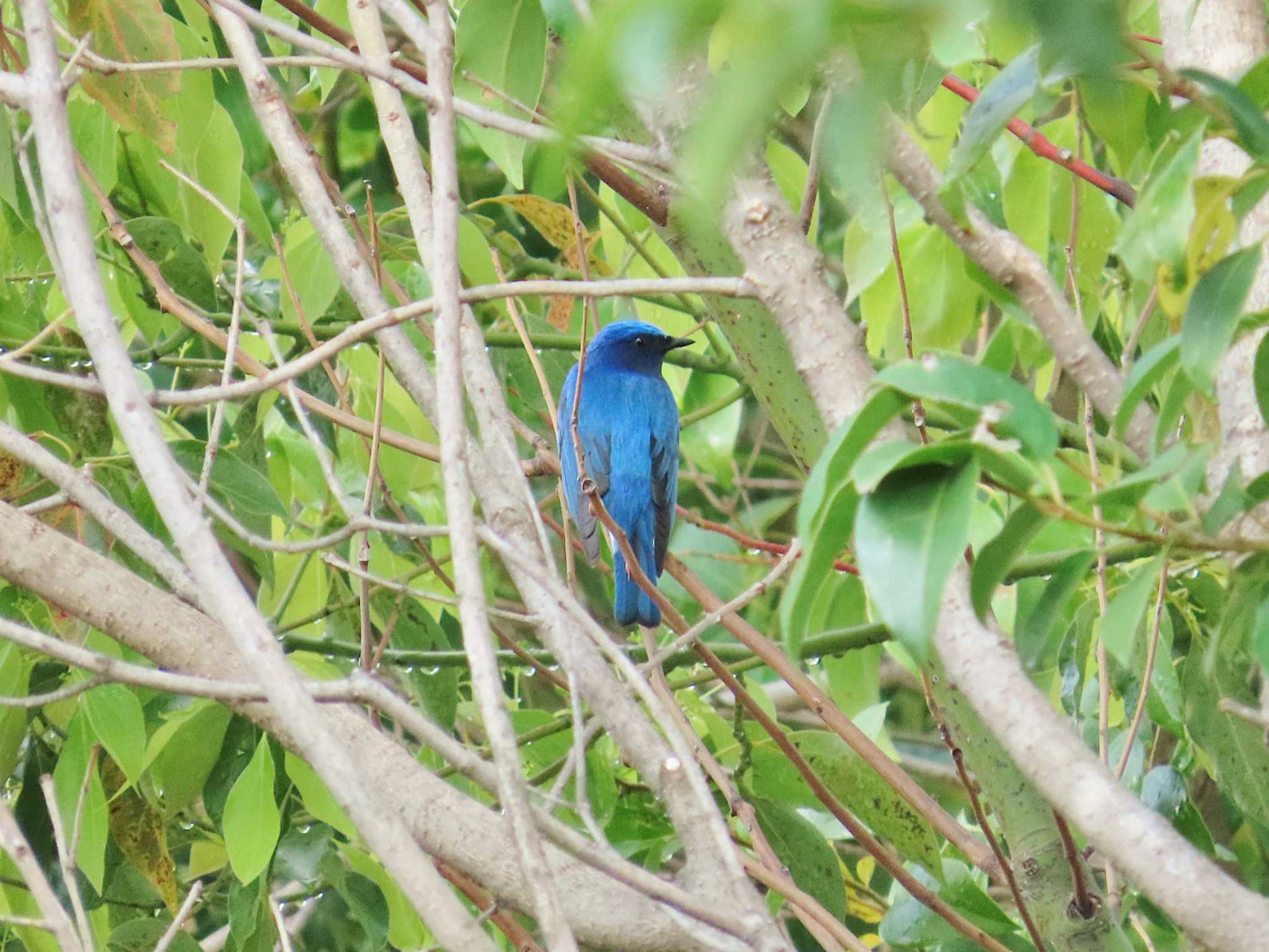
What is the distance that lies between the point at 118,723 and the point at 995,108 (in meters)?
1.78

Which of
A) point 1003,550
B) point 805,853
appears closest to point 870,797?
point 805,853

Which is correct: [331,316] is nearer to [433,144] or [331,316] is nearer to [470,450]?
[470,450]

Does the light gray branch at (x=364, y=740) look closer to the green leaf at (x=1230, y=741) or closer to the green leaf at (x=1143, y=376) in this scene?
the green leaf at (x=1143, y=376)

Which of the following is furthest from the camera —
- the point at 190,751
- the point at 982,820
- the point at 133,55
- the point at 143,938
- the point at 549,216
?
the point at 549,216

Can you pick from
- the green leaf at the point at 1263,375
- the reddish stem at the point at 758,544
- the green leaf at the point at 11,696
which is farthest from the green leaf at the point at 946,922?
the green leaf at the point at 11,696

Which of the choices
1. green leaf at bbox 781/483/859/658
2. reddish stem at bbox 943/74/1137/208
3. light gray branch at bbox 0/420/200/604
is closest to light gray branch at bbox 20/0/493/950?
light gray branch at bbox 0/420/200/604

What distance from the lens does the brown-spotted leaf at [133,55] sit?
226cm

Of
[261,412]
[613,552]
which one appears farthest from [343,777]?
[613,552]

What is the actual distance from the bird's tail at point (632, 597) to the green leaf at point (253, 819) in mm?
1030

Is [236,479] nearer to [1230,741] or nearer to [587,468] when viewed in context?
[587,468]

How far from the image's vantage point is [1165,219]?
108 centimetres

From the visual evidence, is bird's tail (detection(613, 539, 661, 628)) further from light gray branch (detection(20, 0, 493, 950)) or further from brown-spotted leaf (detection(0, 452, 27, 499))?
light gray branch (detection(20, 0, 493, 950))

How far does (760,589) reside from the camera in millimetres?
1972

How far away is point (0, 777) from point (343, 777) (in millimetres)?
1690
